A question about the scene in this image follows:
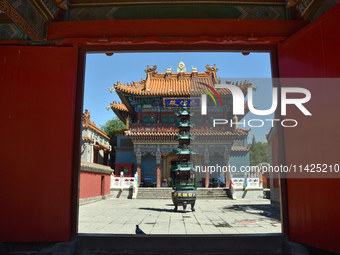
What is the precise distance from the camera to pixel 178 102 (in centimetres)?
2089

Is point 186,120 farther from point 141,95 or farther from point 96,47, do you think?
point 141,95

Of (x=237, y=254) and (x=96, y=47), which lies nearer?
(x=237, y=254)

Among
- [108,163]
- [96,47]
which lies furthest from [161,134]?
[96,47]

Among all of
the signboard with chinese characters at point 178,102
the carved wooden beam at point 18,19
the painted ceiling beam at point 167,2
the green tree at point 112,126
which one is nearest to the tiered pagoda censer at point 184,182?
the painted ceiling beam at point 167,2

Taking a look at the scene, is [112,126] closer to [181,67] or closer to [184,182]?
[181,67]

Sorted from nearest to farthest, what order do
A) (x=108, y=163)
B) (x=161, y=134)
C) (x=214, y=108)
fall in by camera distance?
(x=161, y=134) → (x=214, y=108) → (x=108, y=163)

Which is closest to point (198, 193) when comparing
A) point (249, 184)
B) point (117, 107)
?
point (249, 184)

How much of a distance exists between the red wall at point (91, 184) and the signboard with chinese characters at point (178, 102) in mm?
7576

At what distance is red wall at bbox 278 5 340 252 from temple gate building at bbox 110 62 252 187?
15053mm

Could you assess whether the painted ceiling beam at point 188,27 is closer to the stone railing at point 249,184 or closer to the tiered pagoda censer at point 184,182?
the tiered pagoda censer at point 184,182

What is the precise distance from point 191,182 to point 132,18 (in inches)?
240

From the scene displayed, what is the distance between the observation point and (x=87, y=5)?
393 cm

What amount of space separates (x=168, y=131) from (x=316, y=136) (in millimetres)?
16837

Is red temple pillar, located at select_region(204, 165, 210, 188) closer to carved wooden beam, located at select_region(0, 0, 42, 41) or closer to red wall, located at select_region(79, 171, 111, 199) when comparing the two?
red wall, located at select_region(79, 171, 111, 199)
